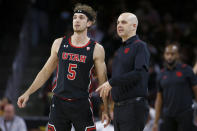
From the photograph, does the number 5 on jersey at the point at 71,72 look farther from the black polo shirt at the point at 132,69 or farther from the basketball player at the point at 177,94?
the basketball player at the point at 177,94

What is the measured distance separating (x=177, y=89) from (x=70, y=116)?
2493mm

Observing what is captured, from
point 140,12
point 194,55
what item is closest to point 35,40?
point 140,12

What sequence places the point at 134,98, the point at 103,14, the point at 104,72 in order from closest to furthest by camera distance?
the point at 134,98
the point at 104,72
the point at 103,14

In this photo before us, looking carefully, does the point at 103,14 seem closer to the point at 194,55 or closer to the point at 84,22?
the point at 194,55

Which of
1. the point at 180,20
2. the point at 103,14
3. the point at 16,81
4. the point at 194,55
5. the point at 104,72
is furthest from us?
the point at 180,20

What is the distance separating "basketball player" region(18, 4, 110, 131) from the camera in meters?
5.16

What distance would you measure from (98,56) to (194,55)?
7125 millimetres

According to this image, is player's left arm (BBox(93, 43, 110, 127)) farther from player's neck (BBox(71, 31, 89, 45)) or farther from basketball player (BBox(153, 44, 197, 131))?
basketball player (BBox(153, 44, 197, 131))

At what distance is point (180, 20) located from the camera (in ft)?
47.2

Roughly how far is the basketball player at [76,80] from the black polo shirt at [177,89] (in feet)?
6.69

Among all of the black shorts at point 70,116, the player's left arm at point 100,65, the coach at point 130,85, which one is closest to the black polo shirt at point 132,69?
the coach at point 130,85

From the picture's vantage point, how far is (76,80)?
5.20 m

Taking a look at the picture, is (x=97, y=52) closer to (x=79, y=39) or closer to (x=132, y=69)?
(x=79, y=39)

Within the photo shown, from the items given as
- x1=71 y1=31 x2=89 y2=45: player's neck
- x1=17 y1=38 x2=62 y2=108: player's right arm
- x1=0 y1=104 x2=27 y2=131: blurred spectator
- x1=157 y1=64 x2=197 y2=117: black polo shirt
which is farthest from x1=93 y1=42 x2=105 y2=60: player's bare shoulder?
x1=0 y1=104 x2=27 y2=131: blurred spectator
